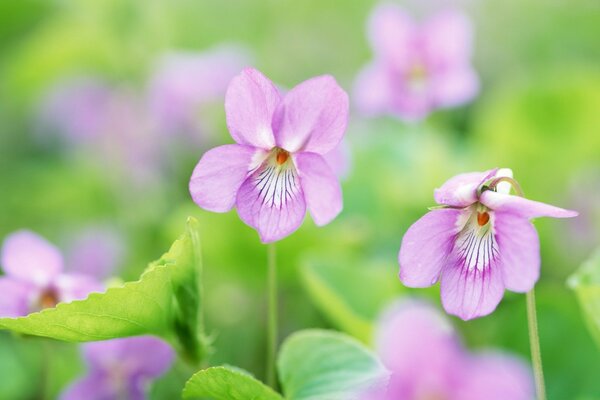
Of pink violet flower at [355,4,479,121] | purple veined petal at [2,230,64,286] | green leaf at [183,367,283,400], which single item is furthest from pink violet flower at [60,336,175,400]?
pink violet flower at [355,4,479,121]

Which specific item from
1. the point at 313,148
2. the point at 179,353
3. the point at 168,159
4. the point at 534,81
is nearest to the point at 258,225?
the point at 313,148

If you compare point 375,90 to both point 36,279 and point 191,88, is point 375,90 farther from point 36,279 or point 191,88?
point 36,279

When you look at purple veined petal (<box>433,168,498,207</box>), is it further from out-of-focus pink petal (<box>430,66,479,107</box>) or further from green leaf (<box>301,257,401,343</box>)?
out-of-focus pink petal (<box>430,66,479,107</box>)

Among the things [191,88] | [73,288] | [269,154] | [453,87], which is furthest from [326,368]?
[191,88]

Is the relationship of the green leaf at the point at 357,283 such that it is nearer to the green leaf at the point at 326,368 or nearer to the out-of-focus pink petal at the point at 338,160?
the out-of-focus pink petal at the point at 338,160

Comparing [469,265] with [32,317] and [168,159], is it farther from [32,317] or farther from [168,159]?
[168,159]

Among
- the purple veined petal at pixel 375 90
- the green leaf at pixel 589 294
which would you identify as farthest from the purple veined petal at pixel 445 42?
the green leaf at pixel 589 294
